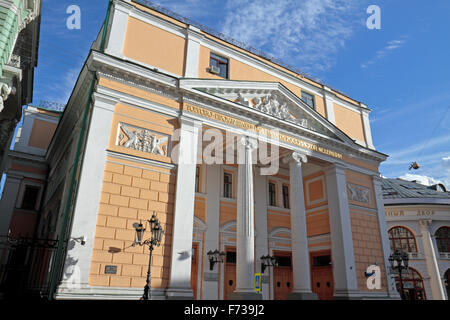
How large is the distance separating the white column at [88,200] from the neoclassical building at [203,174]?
39 millimetres

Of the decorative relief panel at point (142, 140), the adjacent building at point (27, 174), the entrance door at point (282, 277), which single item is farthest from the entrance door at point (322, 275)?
the adjacent building at point (27, 174)

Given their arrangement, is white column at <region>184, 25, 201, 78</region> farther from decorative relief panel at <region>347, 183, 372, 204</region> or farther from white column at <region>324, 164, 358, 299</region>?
decorative relief panel at <region>347, 183, 372, 204</region>

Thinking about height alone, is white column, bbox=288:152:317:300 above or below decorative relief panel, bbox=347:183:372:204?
below

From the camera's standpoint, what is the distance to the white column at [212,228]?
54.2ft

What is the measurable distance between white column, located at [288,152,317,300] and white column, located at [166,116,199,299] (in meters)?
5.67

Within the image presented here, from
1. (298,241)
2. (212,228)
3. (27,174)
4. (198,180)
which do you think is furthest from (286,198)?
(27,174)

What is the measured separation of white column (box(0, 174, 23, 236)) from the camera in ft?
68.6

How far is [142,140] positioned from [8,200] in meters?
14.2

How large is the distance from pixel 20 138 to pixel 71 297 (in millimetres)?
18127

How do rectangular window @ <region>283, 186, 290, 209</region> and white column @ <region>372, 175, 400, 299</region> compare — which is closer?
white column @ <region>372, 175, 400, 299</region>

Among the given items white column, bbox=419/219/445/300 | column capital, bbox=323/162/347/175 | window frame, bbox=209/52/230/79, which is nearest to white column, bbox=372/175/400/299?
column capital, bbox=323/162/347/175

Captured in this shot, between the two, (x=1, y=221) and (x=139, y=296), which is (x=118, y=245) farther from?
(x=1, y=221)

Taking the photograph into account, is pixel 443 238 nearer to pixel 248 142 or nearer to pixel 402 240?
pixel 402 240

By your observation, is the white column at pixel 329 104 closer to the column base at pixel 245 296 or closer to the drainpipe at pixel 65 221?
the column base at pixel 245 296
